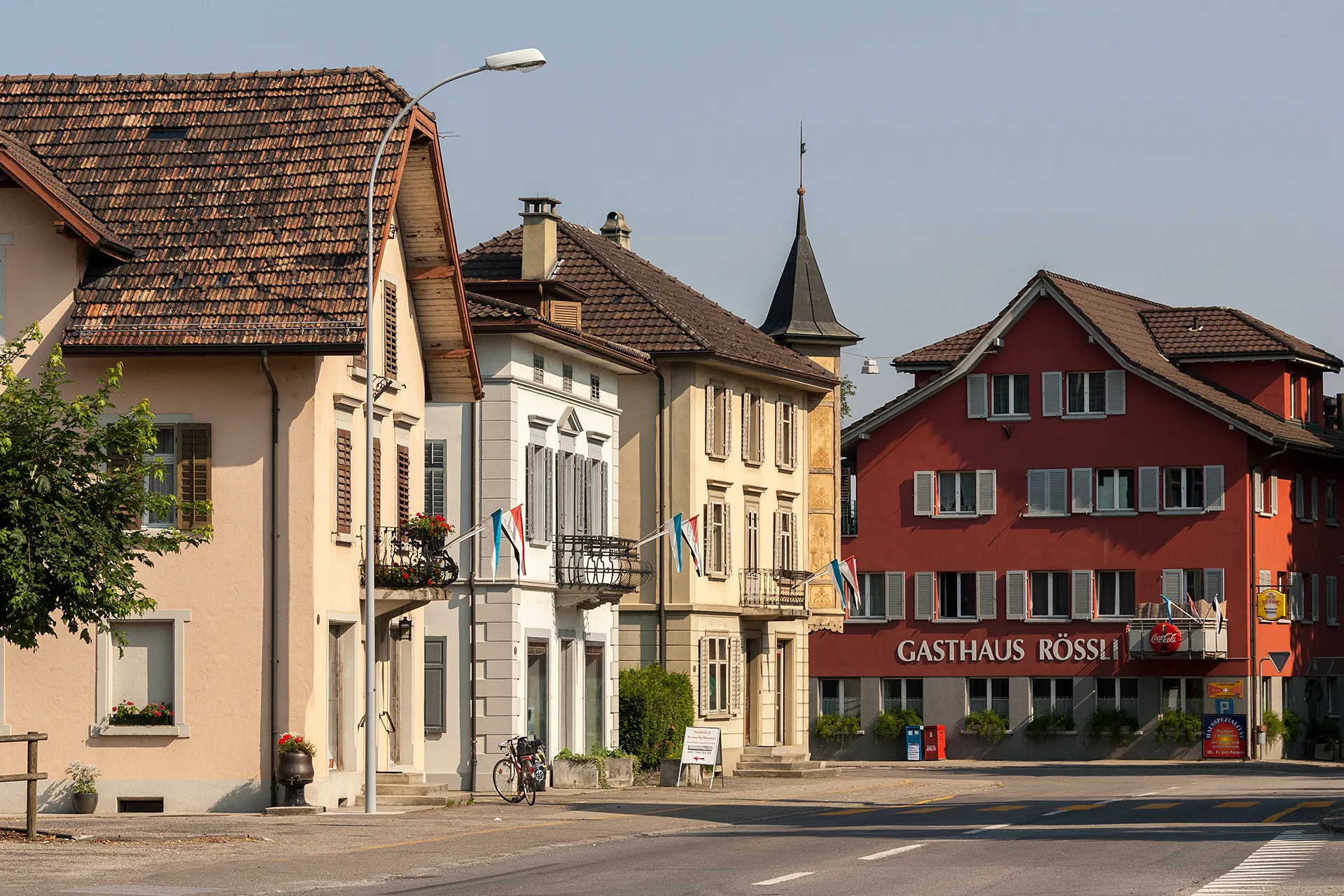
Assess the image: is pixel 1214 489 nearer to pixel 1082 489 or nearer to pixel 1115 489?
pixel 1115 489

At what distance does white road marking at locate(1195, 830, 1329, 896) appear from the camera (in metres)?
17.6

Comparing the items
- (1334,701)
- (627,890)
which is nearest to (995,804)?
(627,890)

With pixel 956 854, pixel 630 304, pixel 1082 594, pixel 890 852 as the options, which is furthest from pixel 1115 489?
pixel 956 854

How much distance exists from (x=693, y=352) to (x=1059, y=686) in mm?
22602

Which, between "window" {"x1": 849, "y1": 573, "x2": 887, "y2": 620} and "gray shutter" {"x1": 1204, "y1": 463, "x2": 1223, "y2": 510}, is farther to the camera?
"window" {"x1": 849, "y1": 573, "x2": 887, "y2": 620}

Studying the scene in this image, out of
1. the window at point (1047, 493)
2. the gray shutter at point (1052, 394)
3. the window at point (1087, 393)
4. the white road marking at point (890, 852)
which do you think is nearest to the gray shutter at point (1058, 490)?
the window at point (1047, 493)

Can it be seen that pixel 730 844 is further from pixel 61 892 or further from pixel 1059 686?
pixel 1059 686

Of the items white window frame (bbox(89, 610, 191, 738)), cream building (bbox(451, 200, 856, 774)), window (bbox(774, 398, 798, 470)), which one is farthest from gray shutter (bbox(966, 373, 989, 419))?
white window frame (bbox(89, 610, 191, 738))

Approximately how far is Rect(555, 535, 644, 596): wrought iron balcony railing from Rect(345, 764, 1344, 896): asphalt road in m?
7.79

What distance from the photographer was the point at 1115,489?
2601 inches

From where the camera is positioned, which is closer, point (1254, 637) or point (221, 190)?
point (221, 190)

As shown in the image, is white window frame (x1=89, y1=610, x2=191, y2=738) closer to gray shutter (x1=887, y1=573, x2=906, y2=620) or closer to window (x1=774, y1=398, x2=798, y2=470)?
window (x1=774, y1=398, x2=798, y2=470)

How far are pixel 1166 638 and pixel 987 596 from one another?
624 centimetres

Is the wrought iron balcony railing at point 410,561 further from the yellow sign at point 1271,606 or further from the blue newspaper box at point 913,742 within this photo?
the yellow sign at point 1271,606
